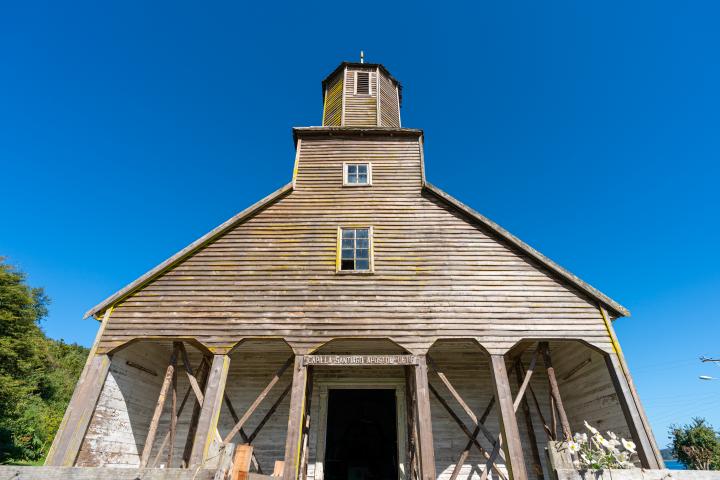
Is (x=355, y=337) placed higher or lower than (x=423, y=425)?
higher

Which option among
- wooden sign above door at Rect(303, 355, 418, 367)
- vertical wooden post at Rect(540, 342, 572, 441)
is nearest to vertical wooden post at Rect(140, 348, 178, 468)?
wooden sign above door at Rect(303, 355, 418, 367)

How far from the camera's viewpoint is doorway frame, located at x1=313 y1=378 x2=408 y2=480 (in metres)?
8.90

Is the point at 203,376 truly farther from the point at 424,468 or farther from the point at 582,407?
the point at 582,407

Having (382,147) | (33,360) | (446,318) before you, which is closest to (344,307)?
(446,318)

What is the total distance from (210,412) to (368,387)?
437 centimetres

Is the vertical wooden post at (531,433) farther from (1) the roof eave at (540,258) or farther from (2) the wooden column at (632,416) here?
(1) the roof eave at (540,258)

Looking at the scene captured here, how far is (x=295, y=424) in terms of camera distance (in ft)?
22.5

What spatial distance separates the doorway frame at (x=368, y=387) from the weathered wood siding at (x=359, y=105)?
843 cm

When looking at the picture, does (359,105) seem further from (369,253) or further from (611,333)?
(611,333)

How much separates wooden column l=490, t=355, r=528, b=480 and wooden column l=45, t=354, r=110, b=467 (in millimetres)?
8158

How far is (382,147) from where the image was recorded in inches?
443

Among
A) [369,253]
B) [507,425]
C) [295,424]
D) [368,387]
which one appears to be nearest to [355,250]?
[369,253]

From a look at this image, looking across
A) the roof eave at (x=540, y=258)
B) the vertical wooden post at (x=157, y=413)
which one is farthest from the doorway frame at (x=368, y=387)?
the roof eave at (x=540, y=258)

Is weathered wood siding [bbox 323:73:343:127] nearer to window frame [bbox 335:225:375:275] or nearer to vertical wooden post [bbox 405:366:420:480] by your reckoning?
window frame [bbox 335:225:375:275]
